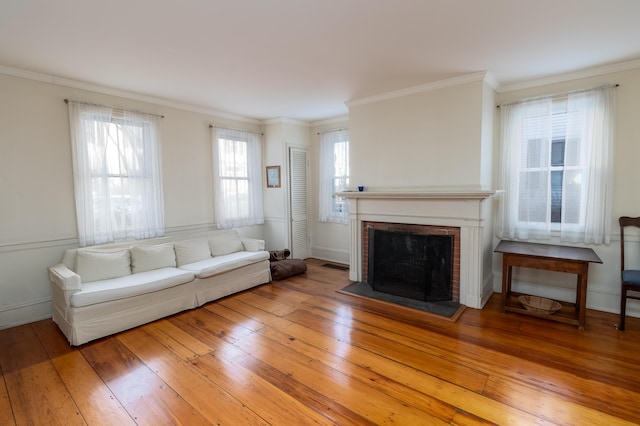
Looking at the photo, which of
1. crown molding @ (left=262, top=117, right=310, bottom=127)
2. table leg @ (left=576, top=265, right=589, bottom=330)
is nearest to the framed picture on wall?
crown molding @ (left=262, top=117, right=310, bottom=127)

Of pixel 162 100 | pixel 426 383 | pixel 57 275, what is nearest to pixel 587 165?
pixel 426 383

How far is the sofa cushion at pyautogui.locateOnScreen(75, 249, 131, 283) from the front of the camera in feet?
10.7

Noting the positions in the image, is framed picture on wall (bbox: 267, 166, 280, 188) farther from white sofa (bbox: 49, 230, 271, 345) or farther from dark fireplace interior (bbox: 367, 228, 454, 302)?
dark fireplace interior (bbox: 367, 228, 454, 302)

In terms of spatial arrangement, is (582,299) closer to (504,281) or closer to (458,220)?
(504,281)

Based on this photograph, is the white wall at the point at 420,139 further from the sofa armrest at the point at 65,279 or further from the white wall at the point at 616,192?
the sofa armrest at the point at 65,279

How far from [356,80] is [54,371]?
3.86m

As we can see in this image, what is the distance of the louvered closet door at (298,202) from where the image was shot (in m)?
5.55

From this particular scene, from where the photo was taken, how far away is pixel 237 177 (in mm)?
5164

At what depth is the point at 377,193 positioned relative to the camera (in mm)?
3969

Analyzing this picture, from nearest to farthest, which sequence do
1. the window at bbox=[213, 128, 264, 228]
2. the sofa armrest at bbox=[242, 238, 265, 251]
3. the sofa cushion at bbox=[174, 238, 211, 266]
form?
the sofa cushion at bbox=[174, 238, 211, 266]
the sofa armrest at bbox=[242, 238, 265, 251]
the window at bbox=[213, 128, 264, 228]

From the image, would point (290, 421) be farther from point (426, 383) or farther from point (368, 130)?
point (368, 130)

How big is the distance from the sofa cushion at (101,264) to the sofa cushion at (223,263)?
2.09 ft

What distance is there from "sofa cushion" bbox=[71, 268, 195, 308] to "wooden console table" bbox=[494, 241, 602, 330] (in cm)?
352

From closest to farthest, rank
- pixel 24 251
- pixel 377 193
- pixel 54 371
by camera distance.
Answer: pixel 54 371 → pixel 24 251 → pixel 377 193
